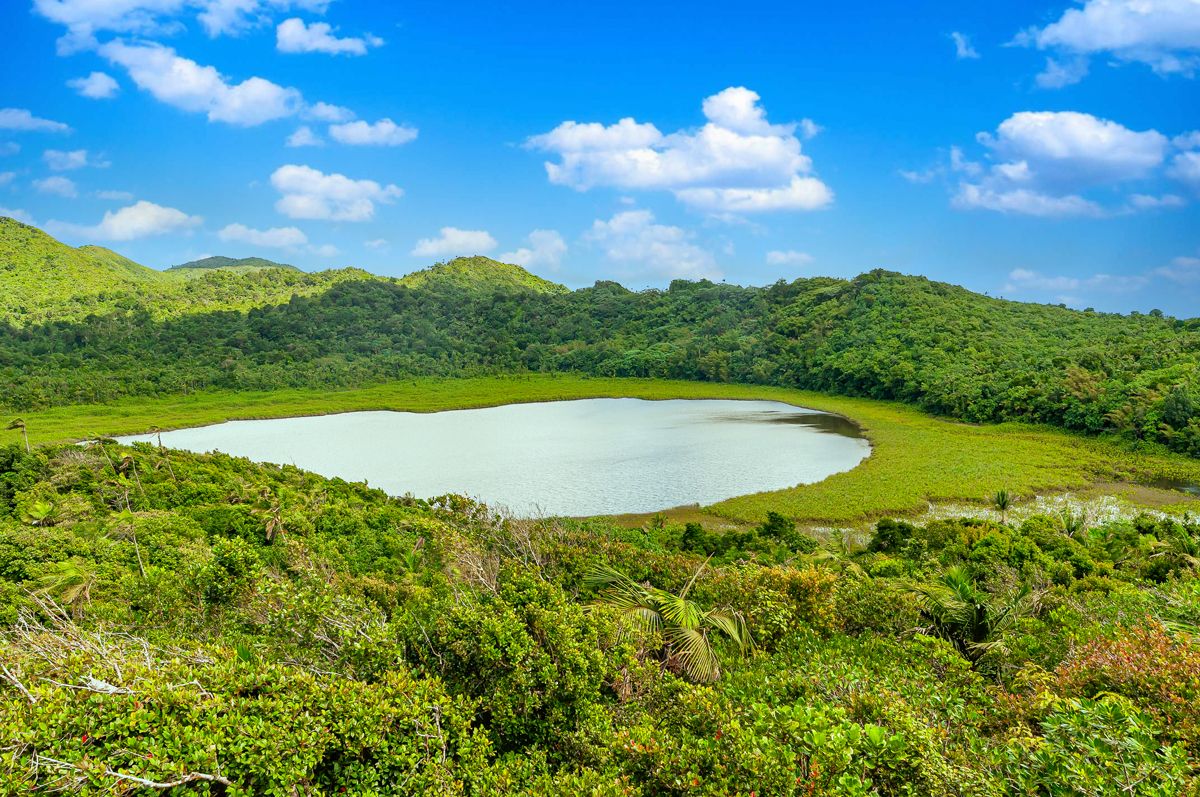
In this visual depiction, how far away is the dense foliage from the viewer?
4.62 metres

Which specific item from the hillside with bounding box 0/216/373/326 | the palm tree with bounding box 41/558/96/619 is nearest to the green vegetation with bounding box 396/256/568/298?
the hillside with bounding box 0/216/373/326

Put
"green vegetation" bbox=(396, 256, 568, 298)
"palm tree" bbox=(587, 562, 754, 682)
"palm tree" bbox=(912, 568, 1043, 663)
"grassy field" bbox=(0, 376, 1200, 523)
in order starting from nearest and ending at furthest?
"palm tree" bbox=(587, 562, 754, 682) → "palm tree" bbox=(912, 568, 1043, 663) → "grassy field" bbox=(0, 376, 1200, 523) → "green vegetation" bbox=(396, 256, 568, 298)

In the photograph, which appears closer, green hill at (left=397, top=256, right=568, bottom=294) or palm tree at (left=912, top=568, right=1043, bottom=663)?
palm tree at (left=912, top=568, right=1043, bottom=663)

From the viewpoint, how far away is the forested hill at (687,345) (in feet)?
168

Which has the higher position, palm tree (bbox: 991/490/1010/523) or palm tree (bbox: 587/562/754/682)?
palm tree (bbox: 587/562/754/682)

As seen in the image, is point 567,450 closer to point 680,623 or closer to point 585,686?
point 680,623

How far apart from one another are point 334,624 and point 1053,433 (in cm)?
5305

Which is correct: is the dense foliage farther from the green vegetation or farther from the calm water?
the green vegetation

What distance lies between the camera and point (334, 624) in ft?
22.9

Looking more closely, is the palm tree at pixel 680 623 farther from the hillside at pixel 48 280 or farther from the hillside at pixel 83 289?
the hillside at pixel 48 280

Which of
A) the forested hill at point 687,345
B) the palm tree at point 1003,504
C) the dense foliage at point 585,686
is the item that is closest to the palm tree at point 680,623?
the dense foliage at point 585,686

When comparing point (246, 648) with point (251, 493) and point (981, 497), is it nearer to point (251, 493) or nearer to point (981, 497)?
point (251, 493)

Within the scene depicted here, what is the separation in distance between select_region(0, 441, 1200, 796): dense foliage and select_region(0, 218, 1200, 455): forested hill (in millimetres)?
41200

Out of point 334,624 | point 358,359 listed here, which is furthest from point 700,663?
point 358,359
